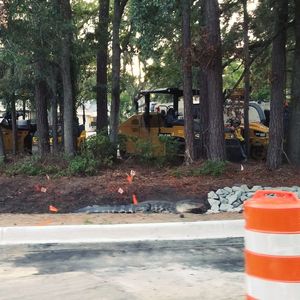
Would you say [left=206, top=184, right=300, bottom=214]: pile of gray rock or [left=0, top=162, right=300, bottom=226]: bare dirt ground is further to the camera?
[left=206, top=184, right=300, bottom=214]: pile of gray rock

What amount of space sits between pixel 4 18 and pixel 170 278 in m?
6.97

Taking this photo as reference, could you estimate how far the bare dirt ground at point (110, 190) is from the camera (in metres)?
9.92

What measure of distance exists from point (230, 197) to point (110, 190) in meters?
2.49

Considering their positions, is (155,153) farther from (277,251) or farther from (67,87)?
(277,251)

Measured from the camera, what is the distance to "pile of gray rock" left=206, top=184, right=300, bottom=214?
→ 10586 millimetres

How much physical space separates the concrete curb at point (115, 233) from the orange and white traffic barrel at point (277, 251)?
15.2 feet

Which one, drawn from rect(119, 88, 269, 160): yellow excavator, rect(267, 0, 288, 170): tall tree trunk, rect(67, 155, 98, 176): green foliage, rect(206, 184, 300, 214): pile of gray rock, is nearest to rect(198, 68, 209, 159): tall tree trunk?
rect(267, 0, 288, 170): tall tree trunk

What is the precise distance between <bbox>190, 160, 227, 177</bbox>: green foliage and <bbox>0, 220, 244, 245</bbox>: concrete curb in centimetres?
394

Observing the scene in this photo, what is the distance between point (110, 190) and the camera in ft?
37.6

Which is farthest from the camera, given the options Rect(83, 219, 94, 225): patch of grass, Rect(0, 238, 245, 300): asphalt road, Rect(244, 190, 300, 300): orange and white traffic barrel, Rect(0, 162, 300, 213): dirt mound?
Rect(0, 162, 300, 213): dirt mound

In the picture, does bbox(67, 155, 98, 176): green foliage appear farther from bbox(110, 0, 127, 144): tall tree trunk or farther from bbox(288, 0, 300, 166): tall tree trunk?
bbox(288, 0, 300, 166): tall tree trunk

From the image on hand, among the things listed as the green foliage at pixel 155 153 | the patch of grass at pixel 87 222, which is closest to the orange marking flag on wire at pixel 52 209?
the patch of grass at pixel 87 222

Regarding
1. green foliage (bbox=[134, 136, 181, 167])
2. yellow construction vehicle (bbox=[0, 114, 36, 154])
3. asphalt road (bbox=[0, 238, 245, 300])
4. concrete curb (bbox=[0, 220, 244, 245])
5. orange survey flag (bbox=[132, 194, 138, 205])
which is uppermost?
yellow construction vehicle (bbox=[0, 114, 36, 154])

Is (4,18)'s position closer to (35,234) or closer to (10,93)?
(35,234)
